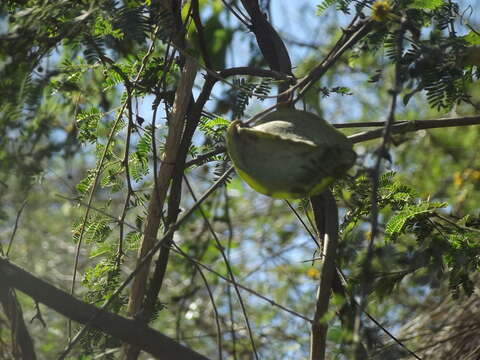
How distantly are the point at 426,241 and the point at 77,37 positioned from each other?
0.96 meters

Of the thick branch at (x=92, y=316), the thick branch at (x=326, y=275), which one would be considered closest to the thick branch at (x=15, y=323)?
the thick branch at (x=92, y=316)

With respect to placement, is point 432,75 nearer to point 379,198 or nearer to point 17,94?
point 379,198

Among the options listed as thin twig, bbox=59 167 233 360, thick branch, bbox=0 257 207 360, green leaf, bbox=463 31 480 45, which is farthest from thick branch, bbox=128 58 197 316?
green leaf, bbox=463 31 480 45

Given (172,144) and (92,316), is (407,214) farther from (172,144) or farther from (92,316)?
(92,316)

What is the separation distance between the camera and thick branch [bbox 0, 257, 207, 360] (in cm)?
129

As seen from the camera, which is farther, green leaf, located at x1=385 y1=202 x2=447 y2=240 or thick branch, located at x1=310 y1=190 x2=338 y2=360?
green leaf, located at x1=385 y1=202 x2=447 y2=240

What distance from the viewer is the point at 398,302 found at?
3311 millimetres

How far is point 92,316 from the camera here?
1312mm

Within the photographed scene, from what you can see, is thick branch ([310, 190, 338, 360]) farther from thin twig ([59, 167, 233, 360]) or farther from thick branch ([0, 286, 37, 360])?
thick branch ([0, 286, 37, 360])

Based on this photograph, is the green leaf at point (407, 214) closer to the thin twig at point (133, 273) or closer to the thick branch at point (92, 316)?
the thin twig at point (133, 273)

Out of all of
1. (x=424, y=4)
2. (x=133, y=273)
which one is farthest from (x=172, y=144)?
(x=424, y=4)

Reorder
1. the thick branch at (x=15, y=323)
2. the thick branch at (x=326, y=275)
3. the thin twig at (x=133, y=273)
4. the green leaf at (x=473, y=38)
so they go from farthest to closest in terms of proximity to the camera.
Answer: the green leaf at (x=473, y=38) → the thick branch at (x=15, y=323) → the thick branch at (x=326, y=275) → the thin twig at (x=133, y=273)

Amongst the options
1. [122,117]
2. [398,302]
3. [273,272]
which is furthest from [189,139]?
[273,272]

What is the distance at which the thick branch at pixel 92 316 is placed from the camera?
129 cm
